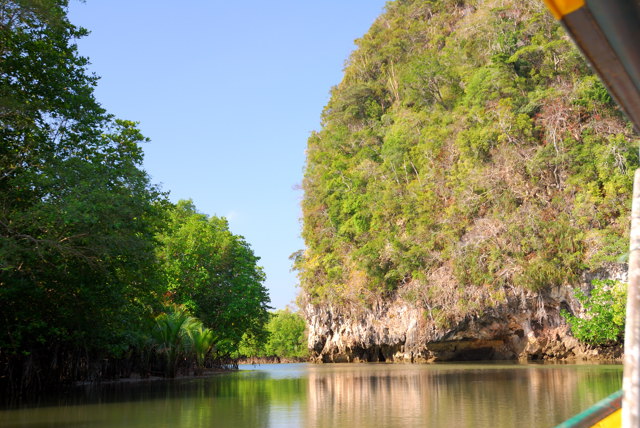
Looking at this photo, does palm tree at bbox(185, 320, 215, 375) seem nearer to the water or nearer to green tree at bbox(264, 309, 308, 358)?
the water

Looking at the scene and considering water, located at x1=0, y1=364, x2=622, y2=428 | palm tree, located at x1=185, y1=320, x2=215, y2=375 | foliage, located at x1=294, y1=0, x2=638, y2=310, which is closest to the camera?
water, located at x1=0, y1=364, x2=622, y2=428

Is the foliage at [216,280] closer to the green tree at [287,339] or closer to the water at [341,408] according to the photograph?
the water at [341,408]

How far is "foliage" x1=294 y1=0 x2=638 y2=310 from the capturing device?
2153 cm


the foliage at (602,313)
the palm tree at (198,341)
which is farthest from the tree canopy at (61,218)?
the foliage at (602,313)

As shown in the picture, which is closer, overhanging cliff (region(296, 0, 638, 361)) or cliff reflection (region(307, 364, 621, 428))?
cliff reflection (region(307, 364, 621, 428))

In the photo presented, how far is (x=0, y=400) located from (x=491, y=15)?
86.6 ft

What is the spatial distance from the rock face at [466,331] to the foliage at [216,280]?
6104 millimetres

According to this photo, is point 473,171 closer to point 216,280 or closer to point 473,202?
point 473,202

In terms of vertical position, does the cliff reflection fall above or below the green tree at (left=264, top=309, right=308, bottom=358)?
above

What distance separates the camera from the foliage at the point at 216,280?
2558 cm

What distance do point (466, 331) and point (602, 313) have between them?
744 cm

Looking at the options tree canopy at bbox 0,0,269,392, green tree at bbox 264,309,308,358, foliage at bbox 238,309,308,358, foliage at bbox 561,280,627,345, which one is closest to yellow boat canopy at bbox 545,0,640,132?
tree canopy at bbox 0,0,269,392

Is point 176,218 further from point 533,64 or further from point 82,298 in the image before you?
point 533,64

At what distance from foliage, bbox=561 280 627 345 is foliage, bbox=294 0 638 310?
985mm
